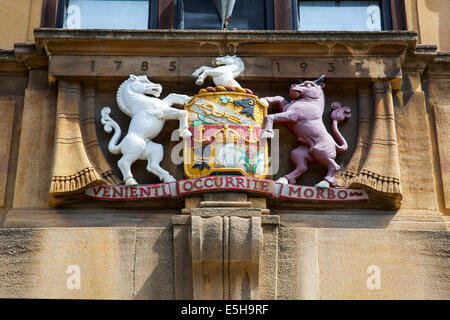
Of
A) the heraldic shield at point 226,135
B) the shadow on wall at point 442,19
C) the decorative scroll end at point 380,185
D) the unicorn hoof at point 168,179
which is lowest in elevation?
the decorative scroll end at point 380,185

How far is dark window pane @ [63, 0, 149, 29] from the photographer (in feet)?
41.0

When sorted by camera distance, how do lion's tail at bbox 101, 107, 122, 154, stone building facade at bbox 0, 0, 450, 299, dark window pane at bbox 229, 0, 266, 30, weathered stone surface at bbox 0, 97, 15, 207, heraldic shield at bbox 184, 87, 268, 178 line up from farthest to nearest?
dark window pane at bbox 229, 0, 266, 30 < weathered stone surface at bbox 0, 97, 15, 207 < lion's tail at bbox 101, 107, 122, 154 < heraldic shield at bbox 184, 87, 268, 178 < stone building facade at bbox 0, 0, 450, 299

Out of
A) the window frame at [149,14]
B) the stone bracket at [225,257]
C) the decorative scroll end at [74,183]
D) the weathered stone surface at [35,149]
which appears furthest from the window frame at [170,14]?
the stone bracket at [225,257]

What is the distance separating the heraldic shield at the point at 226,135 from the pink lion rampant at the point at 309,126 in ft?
0.57

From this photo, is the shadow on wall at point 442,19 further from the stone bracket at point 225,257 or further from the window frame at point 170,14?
the stone bracket at point 225,257

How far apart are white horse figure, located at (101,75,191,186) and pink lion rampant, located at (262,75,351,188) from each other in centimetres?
105

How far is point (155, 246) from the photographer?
10.8 meters

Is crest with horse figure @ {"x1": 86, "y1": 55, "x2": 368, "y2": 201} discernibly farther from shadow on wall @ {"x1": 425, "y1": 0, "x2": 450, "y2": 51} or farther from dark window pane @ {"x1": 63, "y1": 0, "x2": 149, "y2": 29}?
shadow on wall @ {"x1": 425, "y1": 0, "x2": 450, "y2": 51}

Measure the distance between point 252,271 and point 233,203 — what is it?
2.37 feet

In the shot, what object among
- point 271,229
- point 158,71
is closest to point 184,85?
point 158,71

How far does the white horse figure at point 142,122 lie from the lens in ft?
36.6

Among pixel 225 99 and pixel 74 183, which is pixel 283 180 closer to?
pixel 225 99

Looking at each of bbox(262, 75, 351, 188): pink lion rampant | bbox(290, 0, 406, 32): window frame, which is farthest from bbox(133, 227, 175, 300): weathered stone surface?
bbox(290, 0, 406, 32): window frame

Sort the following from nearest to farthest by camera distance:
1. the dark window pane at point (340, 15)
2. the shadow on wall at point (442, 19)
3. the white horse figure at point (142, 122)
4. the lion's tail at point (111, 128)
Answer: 1. the white horse figure at point (142, 122)
2. the lion's tail at point (111, 128)
3. the shadow on wall at point (442, 19)
4. the dark window pane at point (340, 15)
